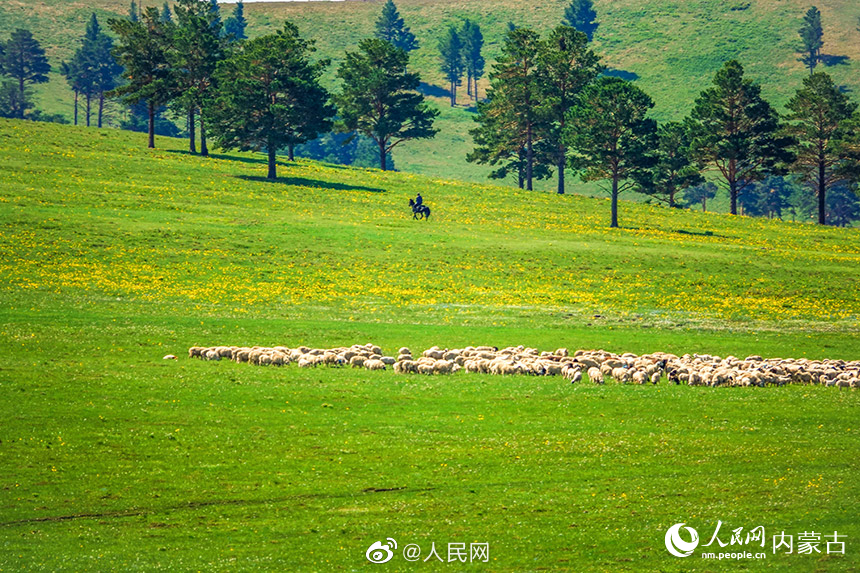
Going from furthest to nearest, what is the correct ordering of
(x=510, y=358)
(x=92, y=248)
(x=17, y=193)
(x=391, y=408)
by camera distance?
(x=17, y=193) → (x=92, y=248) → (x=510, y=358) → (x=391, y=408)

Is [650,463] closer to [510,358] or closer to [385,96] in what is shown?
[510,358]

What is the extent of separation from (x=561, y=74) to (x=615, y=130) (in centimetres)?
3250

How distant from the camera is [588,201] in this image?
362 feet

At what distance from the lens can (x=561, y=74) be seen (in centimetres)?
11888

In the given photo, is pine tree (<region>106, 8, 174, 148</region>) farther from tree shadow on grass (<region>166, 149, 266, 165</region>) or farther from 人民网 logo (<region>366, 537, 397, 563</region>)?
Answer: 人民网 logo (<region>366, 537, 397, 563</region>)

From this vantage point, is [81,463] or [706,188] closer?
[81,463]

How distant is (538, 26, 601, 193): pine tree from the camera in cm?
11712

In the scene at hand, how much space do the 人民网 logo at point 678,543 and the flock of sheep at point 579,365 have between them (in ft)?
47.5

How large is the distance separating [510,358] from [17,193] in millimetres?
56424

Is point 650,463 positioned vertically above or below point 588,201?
below

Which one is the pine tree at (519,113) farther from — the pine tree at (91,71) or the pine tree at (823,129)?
the pine tree at (91,71)

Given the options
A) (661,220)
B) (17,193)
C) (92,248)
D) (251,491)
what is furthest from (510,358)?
(661,220)

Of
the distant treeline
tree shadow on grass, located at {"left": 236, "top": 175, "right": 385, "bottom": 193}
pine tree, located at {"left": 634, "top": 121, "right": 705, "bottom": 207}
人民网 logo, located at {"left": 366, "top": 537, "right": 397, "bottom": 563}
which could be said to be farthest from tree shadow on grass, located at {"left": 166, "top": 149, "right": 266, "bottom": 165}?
人民网 logo, located at {"left": 366, "top": 537, "right": 397, "bottom": 563}

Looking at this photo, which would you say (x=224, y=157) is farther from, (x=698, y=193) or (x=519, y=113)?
(x=698, y=193)
